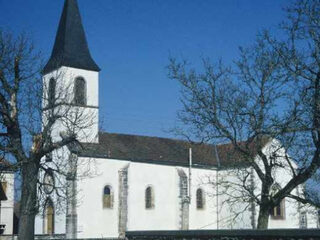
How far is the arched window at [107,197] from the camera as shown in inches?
1601

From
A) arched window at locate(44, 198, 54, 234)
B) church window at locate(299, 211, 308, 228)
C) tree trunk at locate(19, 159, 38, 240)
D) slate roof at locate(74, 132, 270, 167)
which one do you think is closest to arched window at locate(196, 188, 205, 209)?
slate roof at locate(74, 132, 270, 167)

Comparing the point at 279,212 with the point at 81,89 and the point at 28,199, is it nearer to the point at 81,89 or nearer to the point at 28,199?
the point at 81,89

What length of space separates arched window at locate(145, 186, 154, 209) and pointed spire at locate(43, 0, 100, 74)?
10963 millimetres

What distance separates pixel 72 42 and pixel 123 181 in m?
12.3

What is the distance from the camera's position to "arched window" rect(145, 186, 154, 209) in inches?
1692

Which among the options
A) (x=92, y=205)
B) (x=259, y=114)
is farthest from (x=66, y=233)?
(x=259, y=114)

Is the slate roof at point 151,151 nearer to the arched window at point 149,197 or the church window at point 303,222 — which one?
the arched window at point 149,197

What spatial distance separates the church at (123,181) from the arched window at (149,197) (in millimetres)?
82

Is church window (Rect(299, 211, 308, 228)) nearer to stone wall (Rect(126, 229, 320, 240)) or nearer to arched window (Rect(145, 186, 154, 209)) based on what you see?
arched window (Rect(145, 186, 154, 209))

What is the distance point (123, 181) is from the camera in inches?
1624

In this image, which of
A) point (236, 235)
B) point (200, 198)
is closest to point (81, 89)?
point (200, 198)

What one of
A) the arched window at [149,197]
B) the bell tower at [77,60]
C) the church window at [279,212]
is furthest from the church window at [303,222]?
the bell tower at [77,60]

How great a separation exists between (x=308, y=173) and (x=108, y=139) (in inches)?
1125

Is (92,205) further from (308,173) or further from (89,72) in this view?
(308,173)
